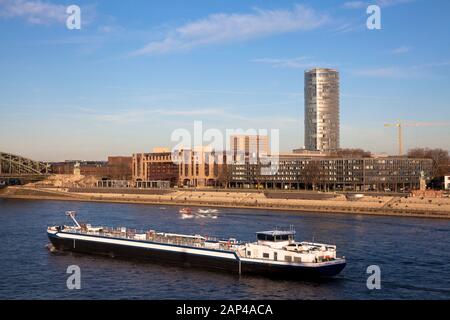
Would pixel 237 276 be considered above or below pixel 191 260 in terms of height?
below

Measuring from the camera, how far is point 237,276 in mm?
29438

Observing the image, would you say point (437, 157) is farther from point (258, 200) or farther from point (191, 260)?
point (191, 260)

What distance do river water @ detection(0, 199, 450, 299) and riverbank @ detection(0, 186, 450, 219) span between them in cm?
1129

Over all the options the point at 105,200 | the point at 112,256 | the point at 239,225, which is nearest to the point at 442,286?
the point at 112,256

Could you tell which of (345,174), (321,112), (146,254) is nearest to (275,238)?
(146,254)

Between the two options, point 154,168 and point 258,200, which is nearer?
point 258,200

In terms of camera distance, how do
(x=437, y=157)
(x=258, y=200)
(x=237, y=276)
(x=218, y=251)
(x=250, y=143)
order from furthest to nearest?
(x=250, y=143)
(x=437, y=157)
(x=258, y=200)
(x=218, y=251)
(x=237, y=276)

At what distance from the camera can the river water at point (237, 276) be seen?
25.8m

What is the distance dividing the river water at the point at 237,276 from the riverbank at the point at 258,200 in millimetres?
11293

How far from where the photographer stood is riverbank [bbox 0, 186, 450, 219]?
204 ft

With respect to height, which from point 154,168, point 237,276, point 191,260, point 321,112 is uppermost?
point 321,112

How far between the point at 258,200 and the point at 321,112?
406 ft
